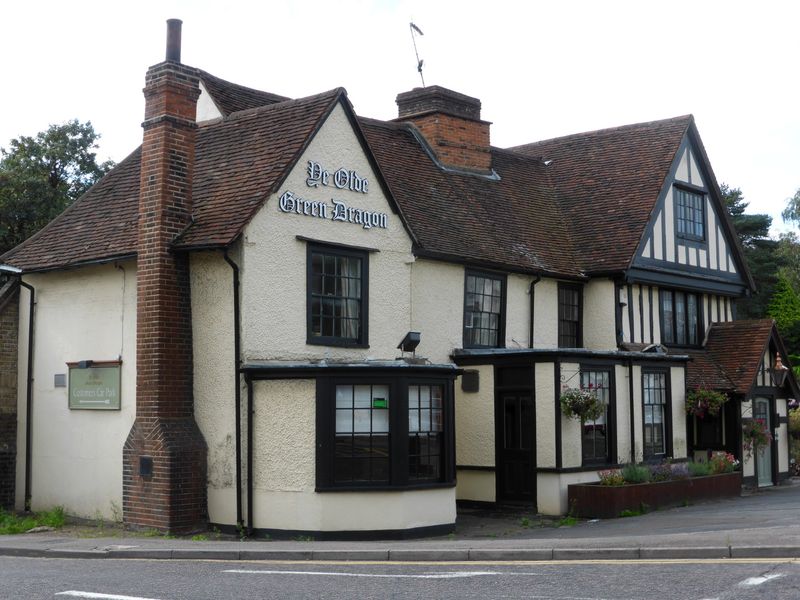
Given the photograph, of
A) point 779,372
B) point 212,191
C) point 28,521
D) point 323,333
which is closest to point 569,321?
point 779,372

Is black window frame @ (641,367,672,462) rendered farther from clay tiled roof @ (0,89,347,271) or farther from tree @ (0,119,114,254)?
tree @ (0,119,114,254)

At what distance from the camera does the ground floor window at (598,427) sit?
1978cm

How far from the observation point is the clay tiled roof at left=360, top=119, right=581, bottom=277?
68.4ft

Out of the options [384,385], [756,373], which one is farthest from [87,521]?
[756,373]

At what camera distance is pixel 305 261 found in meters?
17.2

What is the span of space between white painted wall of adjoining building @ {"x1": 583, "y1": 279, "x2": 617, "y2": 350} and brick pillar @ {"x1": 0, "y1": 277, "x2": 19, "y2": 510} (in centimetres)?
1233

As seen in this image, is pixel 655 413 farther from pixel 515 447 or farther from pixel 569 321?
pixel 515 447

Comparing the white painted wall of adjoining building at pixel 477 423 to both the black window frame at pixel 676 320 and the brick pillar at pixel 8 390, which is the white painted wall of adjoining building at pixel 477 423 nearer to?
the black window frame at pixel 676 320

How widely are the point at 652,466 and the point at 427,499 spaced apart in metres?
6.23

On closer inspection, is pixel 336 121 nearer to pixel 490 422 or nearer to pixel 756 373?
pixel 490 422

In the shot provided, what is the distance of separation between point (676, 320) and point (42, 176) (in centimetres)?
2027

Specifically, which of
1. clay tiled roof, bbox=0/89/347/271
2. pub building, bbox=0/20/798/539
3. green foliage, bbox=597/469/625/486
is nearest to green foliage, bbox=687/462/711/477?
pub building, bbox=0/20/798/539

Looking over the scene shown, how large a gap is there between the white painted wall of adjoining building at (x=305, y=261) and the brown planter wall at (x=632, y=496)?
4.31m

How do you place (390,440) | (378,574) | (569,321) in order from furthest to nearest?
1. (569,321)
2. (390,440)
3. (378,574)
